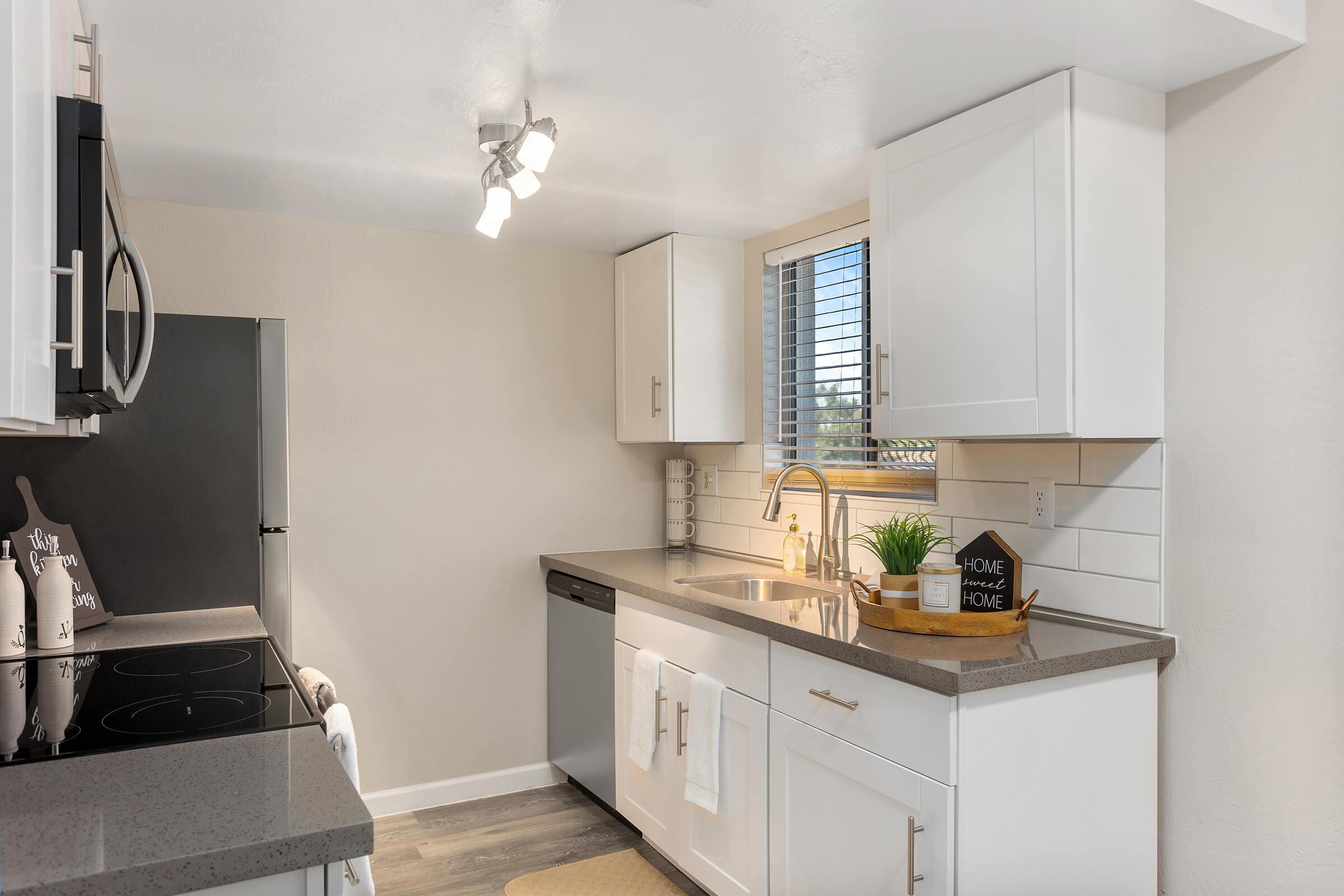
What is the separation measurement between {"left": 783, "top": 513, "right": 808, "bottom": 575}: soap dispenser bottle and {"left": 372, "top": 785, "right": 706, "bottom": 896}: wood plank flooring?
1050mm

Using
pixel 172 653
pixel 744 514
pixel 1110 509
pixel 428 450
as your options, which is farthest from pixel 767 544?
pixel 172 653

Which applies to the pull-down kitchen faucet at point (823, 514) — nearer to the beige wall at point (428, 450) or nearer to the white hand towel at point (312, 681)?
the beige wall at point (428, 450)

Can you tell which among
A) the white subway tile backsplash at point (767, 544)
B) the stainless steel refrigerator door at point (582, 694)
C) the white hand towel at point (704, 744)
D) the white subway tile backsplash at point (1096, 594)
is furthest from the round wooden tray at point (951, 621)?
the stainless steel refrigerator door at point (582, 694)

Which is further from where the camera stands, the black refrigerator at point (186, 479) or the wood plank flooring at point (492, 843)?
the wood plank flooring at point (492, 843)

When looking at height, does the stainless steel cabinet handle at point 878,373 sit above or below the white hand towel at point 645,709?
above

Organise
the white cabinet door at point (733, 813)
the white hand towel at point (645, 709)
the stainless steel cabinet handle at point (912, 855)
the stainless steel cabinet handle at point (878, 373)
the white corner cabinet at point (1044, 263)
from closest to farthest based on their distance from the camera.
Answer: the stainless steel cabinet handle at point (912, 855) < the white corner cabinet at point (1044, 263) < the white cabinet door at point (733, 813) < the stainless steel cabinet handle at point (878, 373) < the white hand towel at point (645, 709)

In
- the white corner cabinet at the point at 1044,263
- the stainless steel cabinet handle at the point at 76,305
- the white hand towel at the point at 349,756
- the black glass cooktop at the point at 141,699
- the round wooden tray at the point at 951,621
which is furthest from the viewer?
the round wooden tray at the point at 951,621

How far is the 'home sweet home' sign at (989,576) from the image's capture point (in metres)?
2.09

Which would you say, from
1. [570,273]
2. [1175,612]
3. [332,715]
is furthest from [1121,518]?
[570,273]

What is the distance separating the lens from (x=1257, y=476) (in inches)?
72.5

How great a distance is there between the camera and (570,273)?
3.68 m

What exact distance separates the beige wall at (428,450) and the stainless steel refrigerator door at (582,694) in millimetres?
75

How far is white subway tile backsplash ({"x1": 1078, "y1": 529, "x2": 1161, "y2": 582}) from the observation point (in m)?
2.02

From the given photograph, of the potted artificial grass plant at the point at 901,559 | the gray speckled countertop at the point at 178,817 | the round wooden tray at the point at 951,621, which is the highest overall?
the potted artificial grass plant at the point at 901,559
